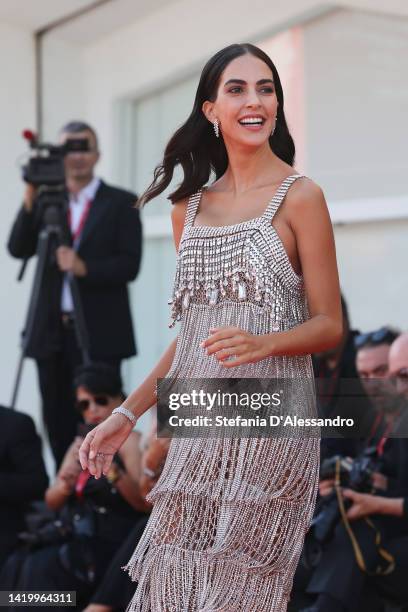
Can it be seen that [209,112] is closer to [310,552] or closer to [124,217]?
[310,552]

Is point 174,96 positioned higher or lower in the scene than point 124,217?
higher

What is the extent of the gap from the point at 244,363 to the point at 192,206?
21.4 inches

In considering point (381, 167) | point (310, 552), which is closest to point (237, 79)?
point (310, 552)

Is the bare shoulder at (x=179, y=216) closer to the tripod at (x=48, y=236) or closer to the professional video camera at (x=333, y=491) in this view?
the professional video camera at (x=333, y=491)

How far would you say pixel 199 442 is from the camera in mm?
2908

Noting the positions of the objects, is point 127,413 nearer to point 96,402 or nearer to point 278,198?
point 278,198

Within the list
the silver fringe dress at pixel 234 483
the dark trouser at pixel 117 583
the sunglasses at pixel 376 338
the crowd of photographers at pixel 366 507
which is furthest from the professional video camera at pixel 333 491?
the silver fringe dress at pixel 234 483

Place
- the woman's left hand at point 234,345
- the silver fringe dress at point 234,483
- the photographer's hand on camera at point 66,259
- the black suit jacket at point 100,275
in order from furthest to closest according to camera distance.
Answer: the black suit jacket at point 100,275 → the photographer's hand on camera at point 66,259 → the silver fringe dress at point 234,483 → the woman's left hand at point 234,345

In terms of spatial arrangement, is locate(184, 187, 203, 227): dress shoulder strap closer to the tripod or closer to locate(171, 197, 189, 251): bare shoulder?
locate(171, 197, 189, 251): bare shoulder

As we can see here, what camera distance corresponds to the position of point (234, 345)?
2.58 m

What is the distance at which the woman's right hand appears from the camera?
115 inches

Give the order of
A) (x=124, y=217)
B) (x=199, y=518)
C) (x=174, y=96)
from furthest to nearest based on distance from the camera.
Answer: (x=174, y=96) < (x=124, y=217) < (x=199, y=518)

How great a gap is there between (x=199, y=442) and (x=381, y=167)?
3.74 metres

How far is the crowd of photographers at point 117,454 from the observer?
446 centimetres
